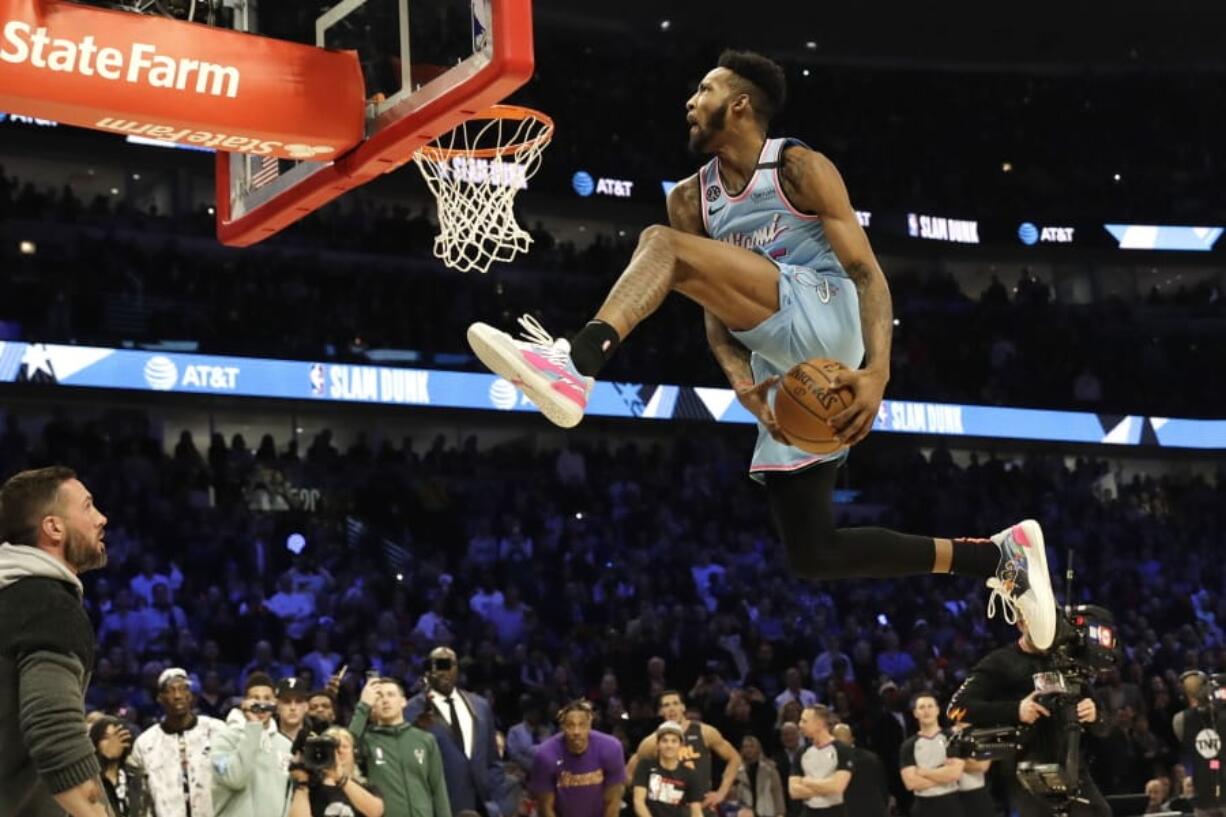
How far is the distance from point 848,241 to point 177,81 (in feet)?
9.95

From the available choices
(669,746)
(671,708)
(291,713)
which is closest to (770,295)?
(291,713)

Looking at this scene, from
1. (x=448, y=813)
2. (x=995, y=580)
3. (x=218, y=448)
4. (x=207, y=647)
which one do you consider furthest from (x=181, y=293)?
(x=995, y=580)

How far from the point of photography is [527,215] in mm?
25781

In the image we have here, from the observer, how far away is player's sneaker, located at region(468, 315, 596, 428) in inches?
174

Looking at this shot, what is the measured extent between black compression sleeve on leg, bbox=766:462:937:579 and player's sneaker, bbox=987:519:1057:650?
0.62 m

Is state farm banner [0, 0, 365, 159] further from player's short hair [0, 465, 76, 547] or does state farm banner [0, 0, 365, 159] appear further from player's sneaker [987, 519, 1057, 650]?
player's sneaker [987, 519, 1057, 650]

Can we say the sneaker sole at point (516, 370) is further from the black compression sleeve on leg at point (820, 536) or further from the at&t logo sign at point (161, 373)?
the at&t logo sign at point (161, 373)

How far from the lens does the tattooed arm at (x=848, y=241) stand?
16.2 feet

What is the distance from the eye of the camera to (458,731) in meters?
10.5

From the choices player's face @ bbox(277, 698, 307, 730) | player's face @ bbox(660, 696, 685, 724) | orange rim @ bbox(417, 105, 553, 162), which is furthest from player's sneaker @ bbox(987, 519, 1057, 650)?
player's face @ bbox(660, 696, 685, 724)

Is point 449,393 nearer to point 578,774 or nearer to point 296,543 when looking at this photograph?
point 296,543

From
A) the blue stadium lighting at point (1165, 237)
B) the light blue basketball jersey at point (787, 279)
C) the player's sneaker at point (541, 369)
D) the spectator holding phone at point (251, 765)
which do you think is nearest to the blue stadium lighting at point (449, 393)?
the blue stadium lighting at point (1165, 237)

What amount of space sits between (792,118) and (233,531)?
14.0 metres

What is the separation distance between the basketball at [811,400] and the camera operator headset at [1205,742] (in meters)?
7.35
